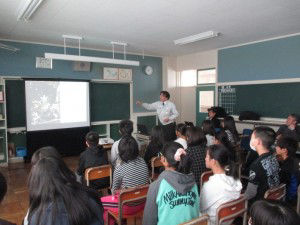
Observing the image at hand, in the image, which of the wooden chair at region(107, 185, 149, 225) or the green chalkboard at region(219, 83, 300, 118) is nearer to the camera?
the wooden chair at region(107, 185, 149, 225)

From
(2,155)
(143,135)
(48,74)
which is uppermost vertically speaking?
(48,74)

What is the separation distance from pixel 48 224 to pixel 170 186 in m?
0.76

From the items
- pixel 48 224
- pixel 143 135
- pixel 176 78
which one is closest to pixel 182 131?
pixel 143 135

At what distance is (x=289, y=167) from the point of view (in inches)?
106

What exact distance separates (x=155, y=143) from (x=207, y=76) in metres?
3.98

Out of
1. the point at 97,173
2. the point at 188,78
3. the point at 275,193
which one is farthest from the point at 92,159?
the point at 188,78

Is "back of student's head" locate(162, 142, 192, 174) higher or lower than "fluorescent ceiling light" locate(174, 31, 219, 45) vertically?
lower

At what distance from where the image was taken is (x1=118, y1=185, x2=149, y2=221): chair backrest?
1.89 meters

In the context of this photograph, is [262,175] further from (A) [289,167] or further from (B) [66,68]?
(B) [66,68]

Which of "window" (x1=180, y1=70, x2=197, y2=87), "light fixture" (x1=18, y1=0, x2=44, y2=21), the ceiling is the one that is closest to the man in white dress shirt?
the ceiling

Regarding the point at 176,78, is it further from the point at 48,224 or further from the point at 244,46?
the point at 48,224

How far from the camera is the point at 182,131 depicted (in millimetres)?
3355

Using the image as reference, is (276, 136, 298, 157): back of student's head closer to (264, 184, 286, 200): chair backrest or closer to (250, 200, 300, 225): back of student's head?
(264, 184, 286, 200): chair backrest

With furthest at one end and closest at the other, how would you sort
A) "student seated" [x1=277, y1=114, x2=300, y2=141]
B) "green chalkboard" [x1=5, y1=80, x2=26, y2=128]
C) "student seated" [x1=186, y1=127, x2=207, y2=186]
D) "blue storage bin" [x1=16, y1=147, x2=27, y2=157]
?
"blue storage bin" [x1=16, y1=147, x2=27, y2=157]
"green chalkboard" [x1=5, y1=80, x2=26, y2=128]
"student seated" [x1=277, y1=114, x2=300, y2=141]
"student seated" [x1=186, y1=127, x2=207, y2=186]
